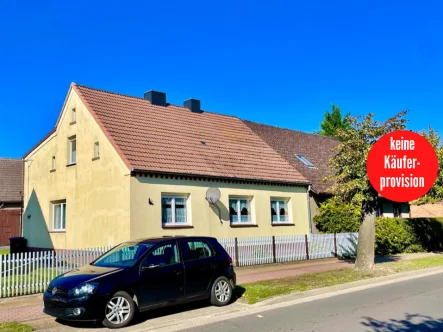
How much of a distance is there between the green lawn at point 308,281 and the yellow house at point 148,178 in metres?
5.47

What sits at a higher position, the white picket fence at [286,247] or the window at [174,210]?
the window at [174,210]

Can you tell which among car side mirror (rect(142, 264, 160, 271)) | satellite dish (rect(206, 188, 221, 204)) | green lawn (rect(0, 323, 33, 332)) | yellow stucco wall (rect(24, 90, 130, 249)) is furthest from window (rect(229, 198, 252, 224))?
green lawn (rect(0, 323, 33, 332))

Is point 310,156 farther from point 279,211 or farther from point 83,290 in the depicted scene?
point 83,290

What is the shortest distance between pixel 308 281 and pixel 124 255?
5.71 metres

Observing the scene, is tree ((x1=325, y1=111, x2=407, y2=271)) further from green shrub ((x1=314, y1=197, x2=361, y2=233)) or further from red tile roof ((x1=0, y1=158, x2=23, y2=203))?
red tile roof ((x1=0, y1=158, x2=23, y2=203))

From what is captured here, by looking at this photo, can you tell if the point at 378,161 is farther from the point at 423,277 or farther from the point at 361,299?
the point at 361,299

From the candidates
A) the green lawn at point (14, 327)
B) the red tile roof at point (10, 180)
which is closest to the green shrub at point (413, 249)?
the green lawn at point (14, 327)

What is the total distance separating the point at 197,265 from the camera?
8.91 m

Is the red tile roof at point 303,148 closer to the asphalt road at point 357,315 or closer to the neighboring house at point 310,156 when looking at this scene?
the neighboring house at point 310,156

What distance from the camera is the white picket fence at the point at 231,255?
35.4 ft

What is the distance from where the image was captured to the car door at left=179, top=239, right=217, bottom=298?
342 inches

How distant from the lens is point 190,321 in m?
8.00

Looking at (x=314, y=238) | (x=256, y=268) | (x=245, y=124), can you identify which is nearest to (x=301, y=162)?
(x=245, y=124)

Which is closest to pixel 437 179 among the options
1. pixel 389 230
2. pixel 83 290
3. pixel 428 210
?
pixel 389 230
